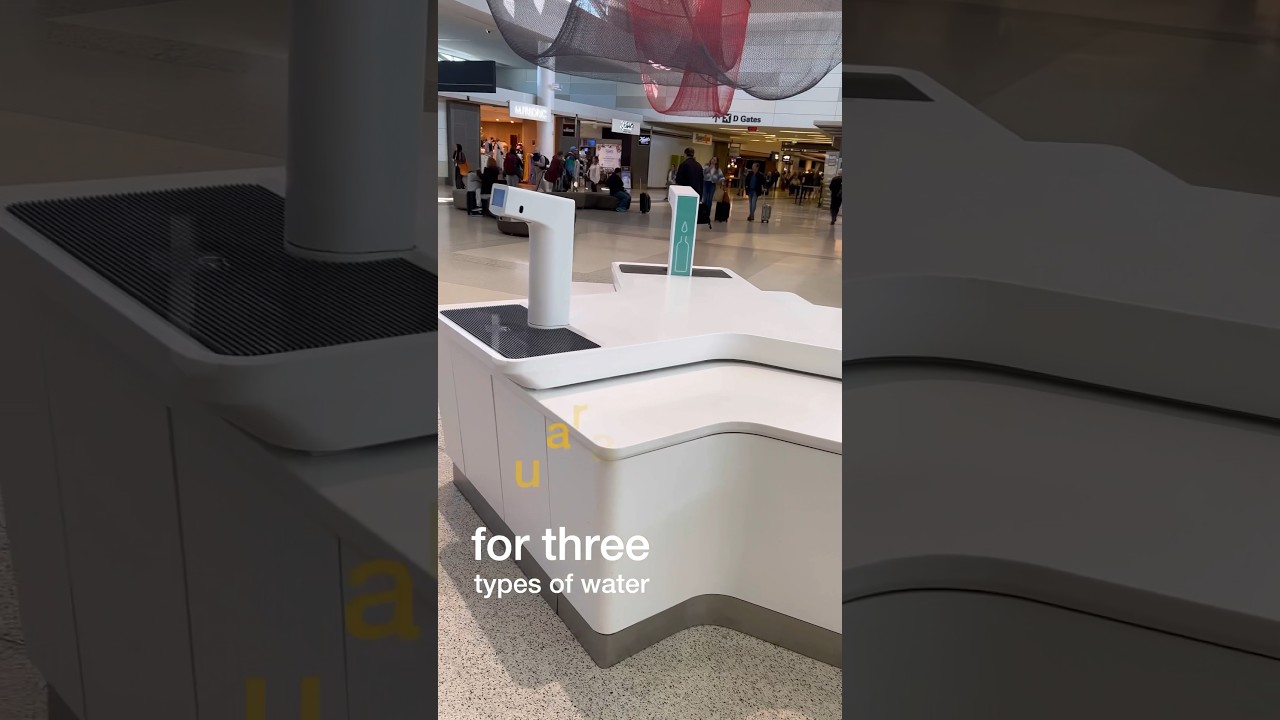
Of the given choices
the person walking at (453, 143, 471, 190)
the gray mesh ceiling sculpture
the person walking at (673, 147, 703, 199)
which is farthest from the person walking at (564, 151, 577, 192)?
the gray mesh ceiling sculpture

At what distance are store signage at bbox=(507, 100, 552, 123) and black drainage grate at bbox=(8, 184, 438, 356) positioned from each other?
12.7m

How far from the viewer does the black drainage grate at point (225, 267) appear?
324 millimetres

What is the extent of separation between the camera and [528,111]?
41.6ft

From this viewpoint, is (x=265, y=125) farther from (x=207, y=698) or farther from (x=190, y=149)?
(x=207, y=698)

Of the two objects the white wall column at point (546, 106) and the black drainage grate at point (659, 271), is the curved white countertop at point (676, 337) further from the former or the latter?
the white wall column at point (546, 106)

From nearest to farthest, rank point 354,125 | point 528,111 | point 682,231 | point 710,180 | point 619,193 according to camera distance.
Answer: point 354,125 < point 682,231 < point 710,180 < point 619,193 < point 528,111

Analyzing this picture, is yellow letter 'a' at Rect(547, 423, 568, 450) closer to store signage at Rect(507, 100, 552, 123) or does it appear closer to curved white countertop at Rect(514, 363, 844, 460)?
curved white countertop at Rect(514, 363, 844, 460)

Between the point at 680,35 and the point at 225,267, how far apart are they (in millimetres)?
1836

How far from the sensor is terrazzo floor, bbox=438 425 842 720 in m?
1.59

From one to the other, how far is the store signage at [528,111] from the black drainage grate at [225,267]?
41.8 ft

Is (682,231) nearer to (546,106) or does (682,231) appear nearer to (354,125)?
(354,125)

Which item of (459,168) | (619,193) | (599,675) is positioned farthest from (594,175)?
(599,675)

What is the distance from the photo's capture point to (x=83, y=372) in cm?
34

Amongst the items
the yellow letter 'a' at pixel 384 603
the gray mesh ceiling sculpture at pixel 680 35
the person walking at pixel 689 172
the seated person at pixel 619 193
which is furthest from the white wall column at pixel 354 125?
the seated person at pixel 619 193
